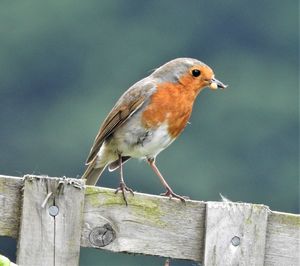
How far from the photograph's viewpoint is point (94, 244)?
6254 mm

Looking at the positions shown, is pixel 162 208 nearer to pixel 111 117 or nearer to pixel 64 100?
pixel 111 117

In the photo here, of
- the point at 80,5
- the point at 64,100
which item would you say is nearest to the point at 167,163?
the point at 64,100

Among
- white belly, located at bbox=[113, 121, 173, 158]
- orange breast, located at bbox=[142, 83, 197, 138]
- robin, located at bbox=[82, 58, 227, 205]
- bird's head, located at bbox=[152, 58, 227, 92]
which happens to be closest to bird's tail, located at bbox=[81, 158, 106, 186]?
robin, located at bbox=[82, 58, 227, 205]

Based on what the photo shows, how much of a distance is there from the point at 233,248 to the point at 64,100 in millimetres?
35160

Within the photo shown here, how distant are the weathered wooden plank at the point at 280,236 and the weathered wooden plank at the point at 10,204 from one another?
1.09 meters

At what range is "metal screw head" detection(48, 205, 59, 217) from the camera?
6.18m

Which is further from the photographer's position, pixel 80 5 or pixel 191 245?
pixel 80 5

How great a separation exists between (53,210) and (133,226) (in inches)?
14.1

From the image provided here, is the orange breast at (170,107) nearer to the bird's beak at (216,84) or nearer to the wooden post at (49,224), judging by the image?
the bird's beak at (216,84)

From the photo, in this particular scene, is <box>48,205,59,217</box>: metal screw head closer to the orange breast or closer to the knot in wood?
the knot in wood

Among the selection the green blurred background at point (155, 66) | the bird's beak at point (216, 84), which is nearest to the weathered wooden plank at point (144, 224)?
the bird's beak at point (216, 84)

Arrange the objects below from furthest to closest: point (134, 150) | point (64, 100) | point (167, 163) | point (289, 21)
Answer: point (289, 21) → point (64, 100) → point (167, 163) → point (134, 150)

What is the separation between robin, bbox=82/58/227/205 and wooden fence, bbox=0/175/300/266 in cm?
163

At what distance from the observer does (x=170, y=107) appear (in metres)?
8.06
